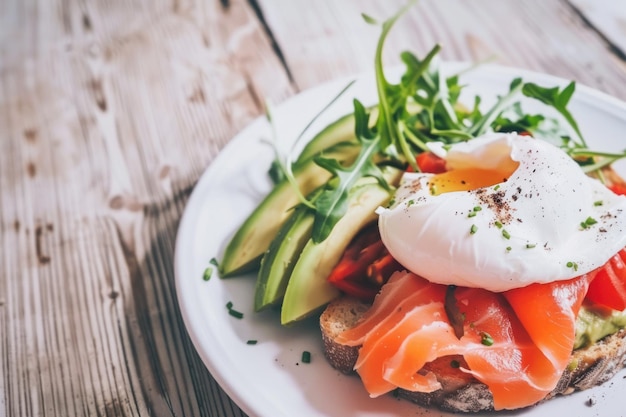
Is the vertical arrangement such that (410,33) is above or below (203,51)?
above

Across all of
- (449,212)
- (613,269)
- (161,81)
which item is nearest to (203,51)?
(161,81)

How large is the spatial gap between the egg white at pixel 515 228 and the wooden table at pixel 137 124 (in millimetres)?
840

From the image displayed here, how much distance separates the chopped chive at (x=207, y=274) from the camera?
2.21 m

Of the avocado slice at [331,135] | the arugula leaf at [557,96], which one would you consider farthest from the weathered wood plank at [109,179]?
the arugula leaf at [557,96]

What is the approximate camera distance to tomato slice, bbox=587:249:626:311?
1.85 meters

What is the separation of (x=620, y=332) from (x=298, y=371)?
98cm

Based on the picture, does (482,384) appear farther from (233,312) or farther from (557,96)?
(557,96)

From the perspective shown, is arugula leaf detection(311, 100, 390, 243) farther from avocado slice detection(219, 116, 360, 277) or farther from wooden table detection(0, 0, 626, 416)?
wooden table detection(0, 0, 626, 416)

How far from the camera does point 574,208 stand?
1.91 meters

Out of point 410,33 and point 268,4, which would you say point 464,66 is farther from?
point 268,4

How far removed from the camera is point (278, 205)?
2.35m

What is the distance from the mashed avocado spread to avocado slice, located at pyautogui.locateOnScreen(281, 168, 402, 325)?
744 mm

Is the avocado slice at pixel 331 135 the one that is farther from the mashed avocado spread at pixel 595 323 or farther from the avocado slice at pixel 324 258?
the mashed avocado spread at pixel 595 323

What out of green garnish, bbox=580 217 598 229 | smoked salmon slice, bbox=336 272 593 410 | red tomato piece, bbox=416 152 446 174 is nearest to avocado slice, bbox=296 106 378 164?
red tomato piece, bbox=416 152 446 174
